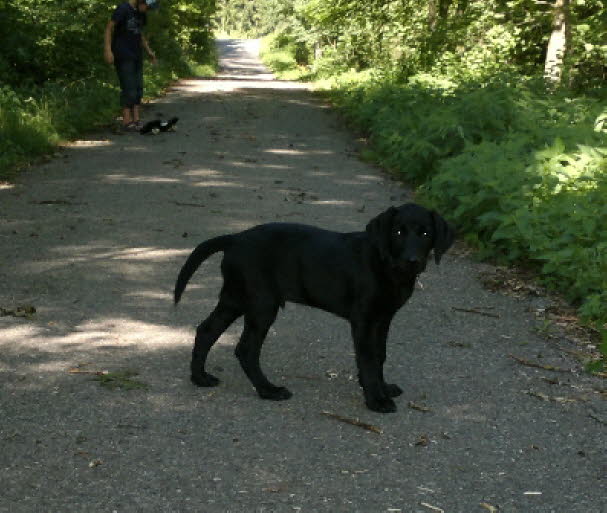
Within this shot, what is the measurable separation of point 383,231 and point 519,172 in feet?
14.0

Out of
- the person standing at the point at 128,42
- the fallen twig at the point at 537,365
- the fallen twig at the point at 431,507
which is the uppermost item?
the person standing at the point at 128,42

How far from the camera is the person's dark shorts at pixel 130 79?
1515 cm

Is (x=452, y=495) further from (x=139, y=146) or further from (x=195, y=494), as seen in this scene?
(x=139, y=146)

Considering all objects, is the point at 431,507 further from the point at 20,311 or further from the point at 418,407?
the point at 20,311

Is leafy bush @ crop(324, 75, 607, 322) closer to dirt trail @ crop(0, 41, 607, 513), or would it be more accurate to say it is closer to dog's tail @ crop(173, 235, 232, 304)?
dirt trail @ crop(0, 41, 607, 513)

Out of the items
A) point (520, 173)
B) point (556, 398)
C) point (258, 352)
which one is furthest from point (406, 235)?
point (520, 173)

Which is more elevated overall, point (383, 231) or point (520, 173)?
point (383, 231)

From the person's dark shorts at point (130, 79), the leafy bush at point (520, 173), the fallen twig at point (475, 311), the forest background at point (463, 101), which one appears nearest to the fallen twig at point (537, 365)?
the forest background at point (463, 101)

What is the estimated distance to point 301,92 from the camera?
2772cm

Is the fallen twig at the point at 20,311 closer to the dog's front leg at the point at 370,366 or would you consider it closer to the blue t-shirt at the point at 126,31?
the dog's front leg at the point at 370,366

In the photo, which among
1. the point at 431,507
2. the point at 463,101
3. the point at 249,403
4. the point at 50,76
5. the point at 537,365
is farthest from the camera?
the point at 50,76

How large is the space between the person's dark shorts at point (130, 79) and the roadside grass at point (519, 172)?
455 cm

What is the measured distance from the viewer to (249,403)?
4574 mm

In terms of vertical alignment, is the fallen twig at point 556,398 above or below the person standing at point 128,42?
below
